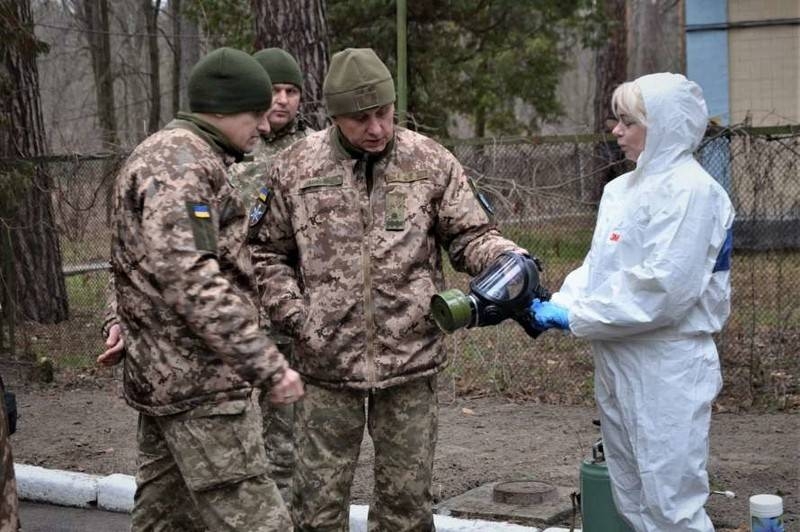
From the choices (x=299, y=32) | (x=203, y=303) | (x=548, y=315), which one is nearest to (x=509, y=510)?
(x=548, y=315)

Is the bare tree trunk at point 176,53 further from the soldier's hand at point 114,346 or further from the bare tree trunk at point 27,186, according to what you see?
the soldier's hand at point 114,346

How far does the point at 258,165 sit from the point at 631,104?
73.9 inches

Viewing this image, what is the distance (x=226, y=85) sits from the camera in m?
3.79

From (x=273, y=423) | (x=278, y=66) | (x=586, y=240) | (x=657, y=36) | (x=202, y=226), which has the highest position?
(x=657, y=36)

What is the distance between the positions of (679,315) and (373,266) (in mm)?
1092

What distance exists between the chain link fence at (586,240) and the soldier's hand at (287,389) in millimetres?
4297

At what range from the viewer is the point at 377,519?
171 inches

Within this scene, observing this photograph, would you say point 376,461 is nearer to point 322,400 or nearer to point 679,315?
point 322,400

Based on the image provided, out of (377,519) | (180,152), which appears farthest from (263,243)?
(377,519)

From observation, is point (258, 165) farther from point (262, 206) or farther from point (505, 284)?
point (505, 284)

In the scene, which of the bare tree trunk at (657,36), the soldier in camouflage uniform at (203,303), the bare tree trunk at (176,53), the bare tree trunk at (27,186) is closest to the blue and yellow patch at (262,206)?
the soldier in camouflage uniform at (203,303)

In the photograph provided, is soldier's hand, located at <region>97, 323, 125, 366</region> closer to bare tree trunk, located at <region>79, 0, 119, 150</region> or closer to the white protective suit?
the white protective suit

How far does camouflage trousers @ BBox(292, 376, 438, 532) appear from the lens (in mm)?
4227

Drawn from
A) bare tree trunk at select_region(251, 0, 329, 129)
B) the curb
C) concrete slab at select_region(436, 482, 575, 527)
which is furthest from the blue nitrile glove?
bare tree trunk at select_region(251, 0, 329, 129)
